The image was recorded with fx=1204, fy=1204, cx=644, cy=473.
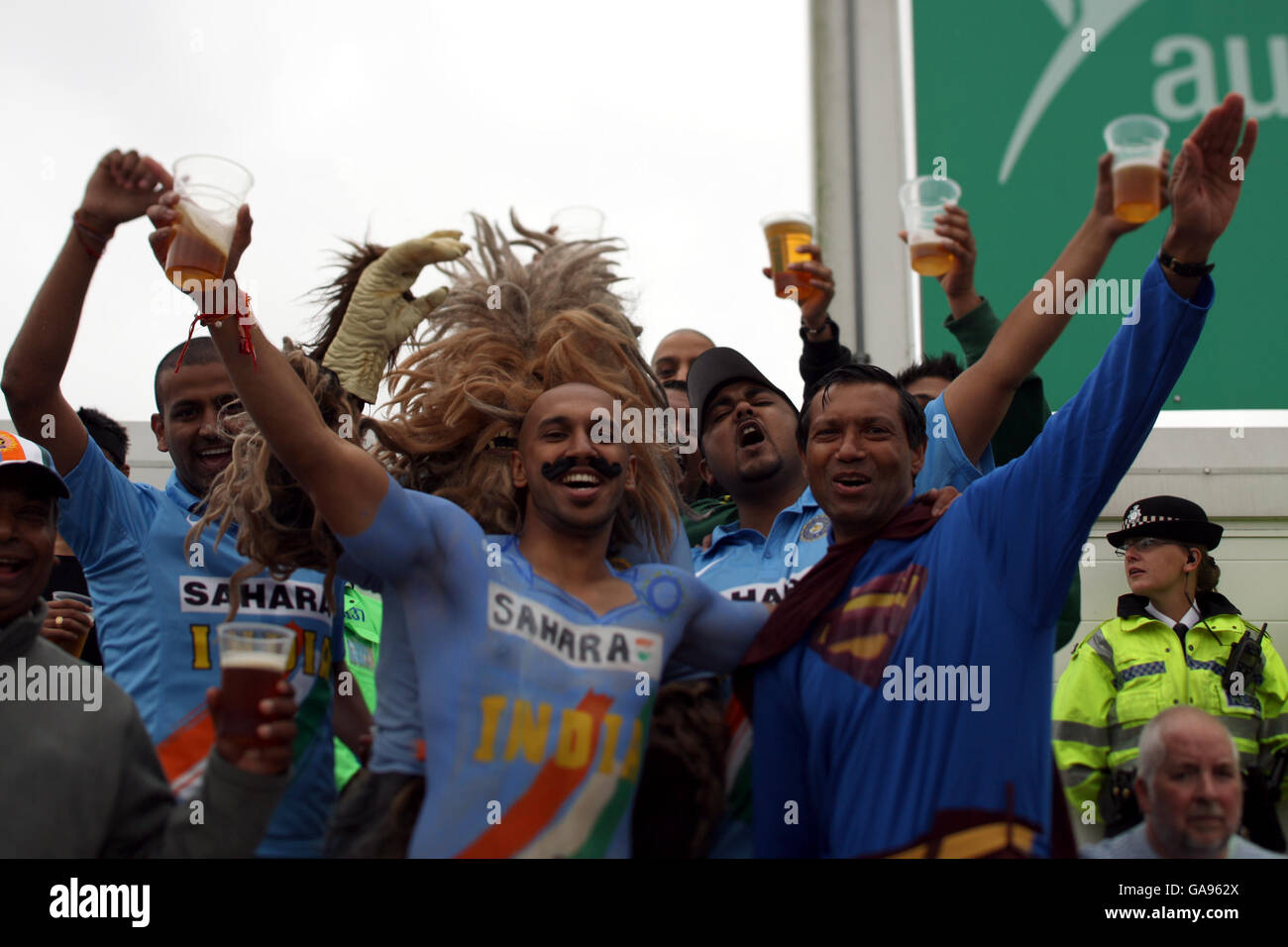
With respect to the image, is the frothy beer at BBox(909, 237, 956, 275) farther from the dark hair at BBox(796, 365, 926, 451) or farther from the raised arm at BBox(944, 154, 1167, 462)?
the dark hair at BBox(796, 365, 926, 451)

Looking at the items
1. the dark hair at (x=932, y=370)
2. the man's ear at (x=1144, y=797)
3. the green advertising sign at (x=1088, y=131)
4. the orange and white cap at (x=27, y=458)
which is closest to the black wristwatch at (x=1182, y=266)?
the man's ear at (x=1144, y=797)

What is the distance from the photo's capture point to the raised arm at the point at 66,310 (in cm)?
261

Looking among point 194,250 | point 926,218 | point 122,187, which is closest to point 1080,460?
point 926,218

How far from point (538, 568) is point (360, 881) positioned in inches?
29.3

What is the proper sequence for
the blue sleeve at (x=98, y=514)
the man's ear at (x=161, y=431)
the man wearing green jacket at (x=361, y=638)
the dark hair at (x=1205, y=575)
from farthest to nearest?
the dark hair at (x=1205, y=575)
the man wearing green jacket at (x=361, y=638)
the man's ear at (x=161, y=431)
the blue sleeve at (x=98, y=514)

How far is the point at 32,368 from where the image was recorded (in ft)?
9.21

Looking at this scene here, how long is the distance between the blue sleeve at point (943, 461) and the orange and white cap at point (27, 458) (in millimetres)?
2063

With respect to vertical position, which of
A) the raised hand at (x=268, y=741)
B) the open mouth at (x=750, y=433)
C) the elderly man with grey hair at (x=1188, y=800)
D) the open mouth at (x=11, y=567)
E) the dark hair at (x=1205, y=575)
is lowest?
the elderly man with grey hair at (x=1188, y=800)

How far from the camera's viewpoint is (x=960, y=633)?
2545 mm

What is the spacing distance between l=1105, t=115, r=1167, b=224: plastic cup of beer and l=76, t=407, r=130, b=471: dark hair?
3545 millimetres

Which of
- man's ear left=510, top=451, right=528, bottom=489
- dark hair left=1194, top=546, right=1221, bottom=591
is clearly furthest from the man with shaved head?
dark hair left=1194, top=546, right=1221, bottom=591

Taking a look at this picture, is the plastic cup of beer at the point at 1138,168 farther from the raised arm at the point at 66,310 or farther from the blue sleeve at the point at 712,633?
the raised arm at the point at 66,310

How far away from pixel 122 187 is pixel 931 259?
7.11ft

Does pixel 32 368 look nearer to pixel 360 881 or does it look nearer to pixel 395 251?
pixel 395 251
